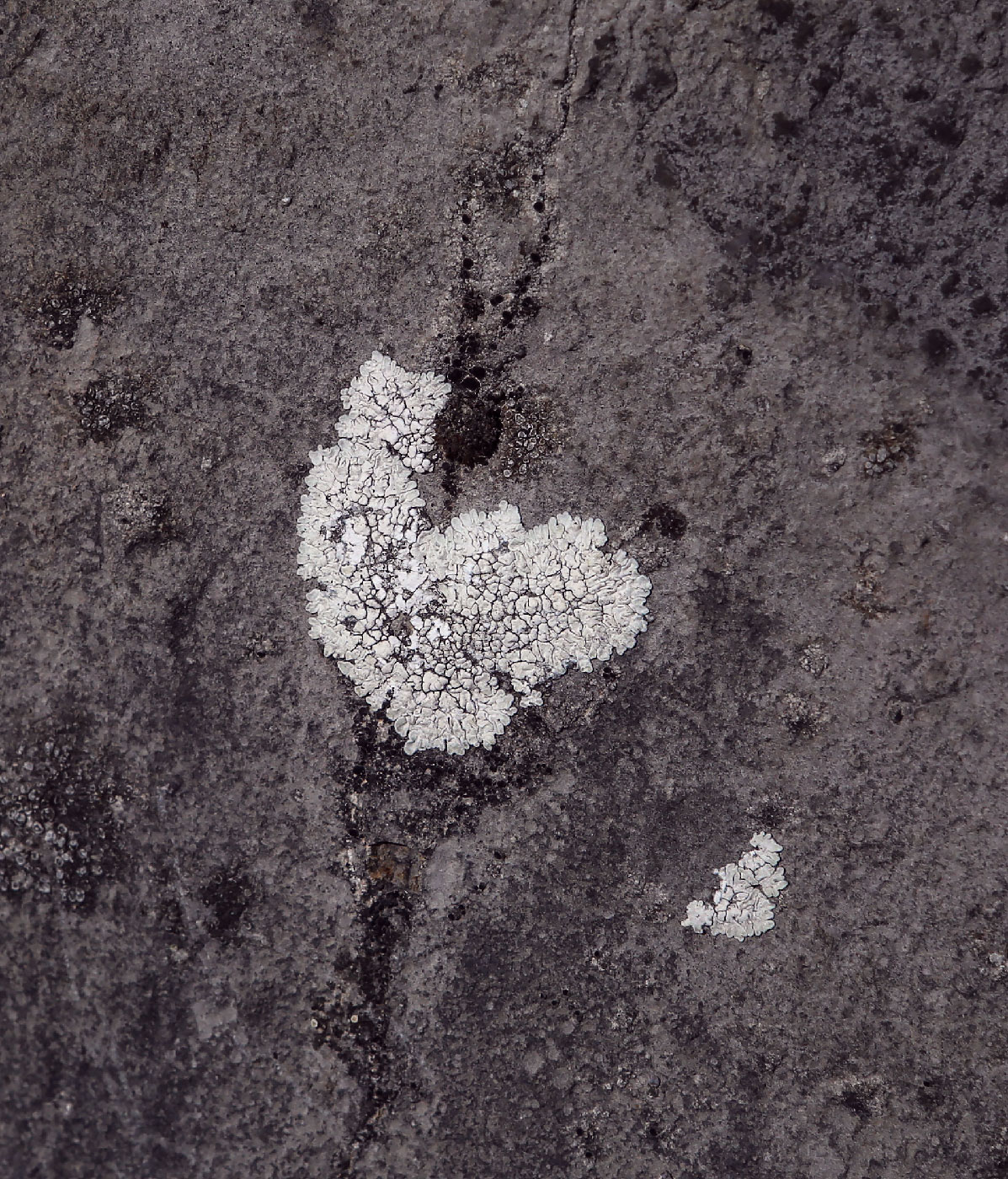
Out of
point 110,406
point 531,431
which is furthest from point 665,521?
point 110,406

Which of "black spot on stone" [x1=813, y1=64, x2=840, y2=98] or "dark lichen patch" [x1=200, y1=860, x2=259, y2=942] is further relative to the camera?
"dark lichen patch" [x1=200, y1=860, x2=259, y2=942]

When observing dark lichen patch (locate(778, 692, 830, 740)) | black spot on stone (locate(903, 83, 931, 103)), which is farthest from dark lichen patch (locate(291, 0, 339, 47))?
dark lichen patch (locate(778, 692, 830, 740))

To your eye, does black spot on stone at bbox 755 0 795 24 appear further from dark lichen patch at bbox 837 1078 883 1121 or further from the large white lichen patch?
dark lichen patch at bbox 837 1078 883 1121

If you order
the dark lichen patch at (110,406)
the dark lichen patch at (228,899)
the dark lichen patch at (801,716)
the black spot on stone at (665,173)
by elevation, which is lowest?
the dark lichen patch at (228,899)

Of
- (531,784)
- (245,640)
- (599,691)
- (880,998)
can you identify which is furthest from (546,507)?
(880,998)

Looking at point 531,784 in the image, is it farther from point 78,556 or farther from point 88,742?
point 78,556

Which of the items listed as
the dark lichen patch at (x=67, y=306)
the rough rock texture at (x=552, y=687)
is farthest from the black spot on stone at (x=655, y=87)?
the dark lichen patch at (x=67, y=306)

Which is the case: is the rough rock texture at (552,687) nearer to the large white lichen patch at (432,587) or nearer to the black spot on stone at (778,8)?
the large white lichen patch at (432,587)
